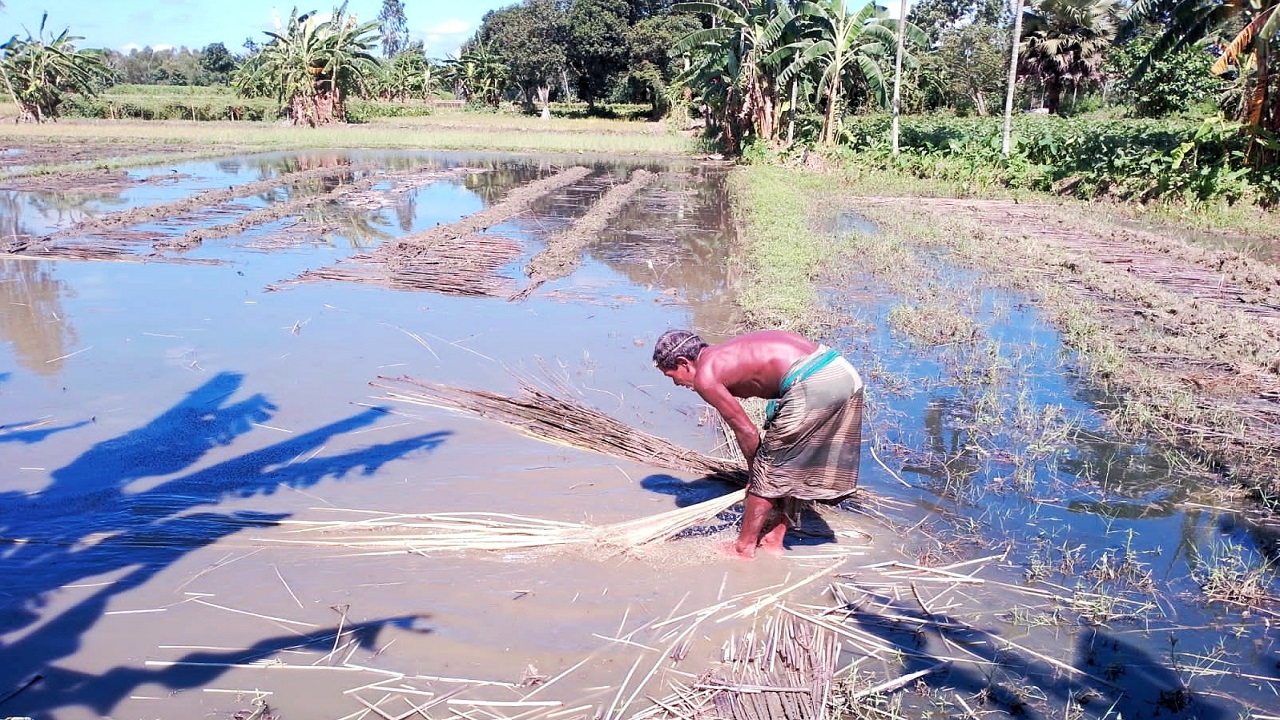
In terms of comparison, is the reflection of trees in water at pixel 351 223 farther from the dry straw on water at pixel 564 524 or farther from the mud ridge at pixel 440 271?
the dry straw on water at pixel 564 524

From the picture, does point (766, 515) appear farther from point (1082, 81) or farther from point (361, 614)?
point (1082, 81)

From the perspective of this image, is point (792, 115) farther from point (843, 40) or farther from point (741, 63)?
point (843, 40)

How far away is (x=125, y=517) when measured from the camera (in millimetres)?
4043

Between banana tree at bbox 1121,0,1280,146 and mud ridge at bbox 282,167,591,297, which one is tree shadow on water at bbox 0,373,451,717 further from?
banana tree at bbox 1121,0,1280,146

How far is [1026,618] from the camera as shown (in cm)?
320

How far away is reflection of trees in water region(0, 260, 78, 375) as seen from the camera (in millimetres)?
6633

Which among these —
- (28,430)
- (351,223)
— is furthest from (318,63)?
(28,430)

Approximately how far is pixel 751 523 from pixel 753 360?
2.29 feet

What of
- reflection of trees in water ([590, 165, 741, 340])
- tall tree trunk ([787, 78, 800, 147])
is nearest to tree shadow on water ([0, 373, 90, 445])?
reflection of trees in water ([590, 165, 741, 340])

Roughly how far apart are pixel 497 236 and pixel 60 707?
9.78m

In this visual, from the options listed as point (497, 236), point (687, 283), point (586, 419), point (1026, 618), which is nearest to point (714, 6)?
point (497, 236)

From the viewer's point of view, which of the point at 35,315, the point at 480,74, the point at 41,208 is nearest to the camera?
the point at 35,315

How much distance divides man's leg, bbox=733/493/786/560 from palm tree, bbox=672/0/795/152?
64.4ft

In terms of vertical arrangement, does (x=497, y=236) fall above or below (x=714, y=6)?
below
